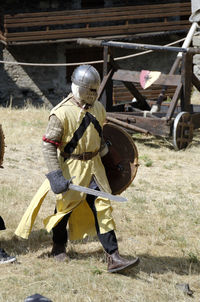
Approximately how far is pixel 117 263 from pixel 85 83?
53.6 inches

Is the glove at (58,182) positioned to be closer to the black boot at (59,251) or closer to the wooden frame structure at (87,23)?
the black boot at (59,251)

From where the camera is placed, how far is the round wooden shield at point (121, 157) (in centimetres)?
491

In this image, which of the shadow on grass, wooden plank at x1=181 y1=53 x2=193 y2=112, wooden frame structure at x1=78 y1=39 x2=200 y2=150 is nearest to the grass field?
the shadow on grass

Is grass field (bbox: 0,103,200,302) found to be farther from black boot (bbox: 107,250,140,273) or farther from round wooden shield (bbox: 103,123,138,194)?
round wooden shield (bbox: 103,123,138,194)

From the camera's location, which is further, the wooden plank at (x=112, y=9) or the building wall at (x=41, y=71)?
the building wall at (x=41, y=71)

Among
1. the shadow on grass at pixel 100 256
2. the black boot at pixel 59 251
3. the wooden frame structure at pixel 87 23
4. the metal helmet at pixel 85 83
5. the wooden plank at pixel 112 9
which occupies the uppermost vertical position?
the wooden plank at pixel 112 9

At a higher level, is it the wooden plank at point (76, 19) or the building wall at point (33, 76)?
the wooden plank at point (76, 19)

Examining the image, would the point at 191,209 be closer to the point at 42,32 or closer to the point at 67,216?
the point at 67,216

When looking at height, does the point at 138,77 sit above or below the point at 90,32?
below

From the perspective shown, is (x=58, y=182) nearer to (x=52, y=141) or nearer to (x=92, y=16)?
(x=52, y=141)

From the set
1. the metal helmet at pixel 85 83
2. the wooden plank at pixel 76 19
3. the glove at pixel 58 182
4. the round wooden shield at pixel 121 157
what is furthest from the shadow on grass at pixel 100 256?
the wooden plank at pixel 76 19

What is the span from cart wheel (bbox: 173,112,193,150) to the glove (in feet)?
16.8

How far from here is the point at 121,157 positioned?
193 inches

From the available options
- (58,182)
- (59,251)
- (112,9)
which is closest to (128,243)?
(59,251)
